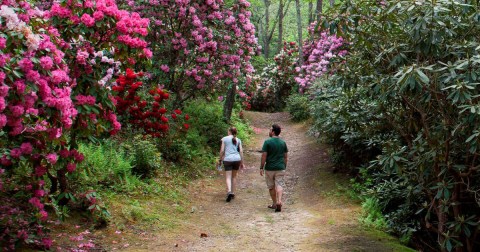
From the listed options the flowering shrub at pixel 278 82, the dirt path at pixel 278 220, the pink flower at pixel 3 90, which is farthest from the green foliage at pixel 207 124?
the flowering shrub at pixel 278 82

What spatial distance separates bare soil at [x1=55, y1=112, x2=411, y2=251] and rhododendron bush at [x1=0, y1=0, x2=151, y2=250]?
4.33 ft

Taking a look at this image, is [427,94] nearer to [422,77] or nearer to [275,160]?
[422,77]

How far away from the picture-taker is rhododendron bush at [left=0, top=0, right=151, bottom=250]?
426 cm

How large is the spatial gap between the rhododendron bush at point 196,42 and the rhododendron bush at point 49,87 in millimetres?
6218

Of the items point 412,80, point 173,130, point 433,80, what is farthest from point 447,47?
point 173,130

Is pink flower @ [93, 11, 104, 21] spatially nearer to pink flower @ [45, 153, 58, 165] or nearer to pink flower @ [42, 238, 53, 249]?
pink flower @ [45, 153, 58, 165]

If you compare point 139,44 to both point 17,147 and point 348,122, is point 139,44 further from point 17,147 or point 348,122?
point 348,122

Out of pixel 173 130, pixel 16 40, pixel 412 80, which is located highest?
pixel 16 40

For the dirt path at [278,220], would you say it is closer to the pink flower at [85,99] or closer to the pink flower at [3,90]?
the pink flower at [85,99]

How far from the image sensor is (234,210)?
920cm

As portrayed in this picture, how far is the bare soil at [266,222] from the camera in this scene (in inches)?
265

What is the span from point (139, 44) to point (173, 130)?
20.8 ft

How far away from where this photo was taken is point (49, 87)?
4520 mm

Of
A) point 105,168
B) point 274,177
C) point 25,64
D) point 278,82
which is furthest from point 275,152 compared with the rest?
point 278,82
